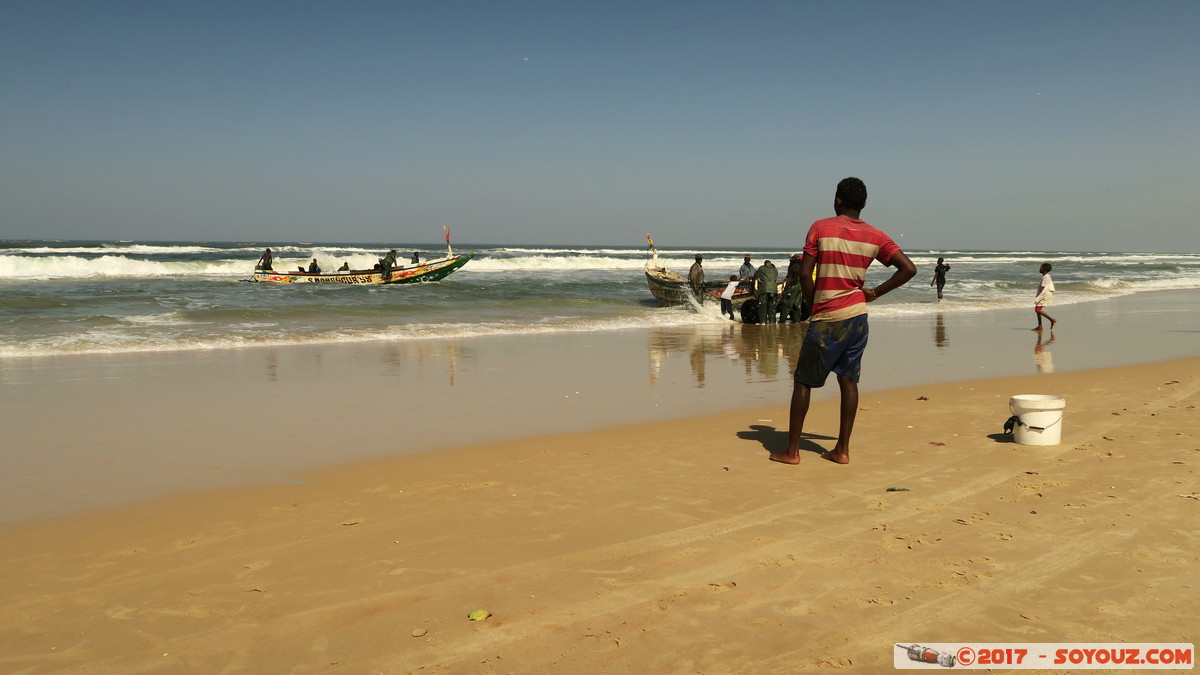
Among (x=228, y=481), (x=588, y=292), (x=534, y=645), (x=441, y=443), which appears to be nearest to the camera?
(x=534, y=645)

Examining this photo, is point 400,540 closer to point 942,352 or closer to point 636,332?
point 942,352

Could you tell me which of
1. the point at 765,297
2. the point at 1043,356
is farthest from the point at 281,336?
the point at 1043,356

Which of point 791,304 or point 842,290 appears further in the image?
point 791,304

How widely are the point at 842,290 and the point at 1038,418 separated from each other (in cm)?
195

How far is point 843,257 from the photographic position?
17.7 feet

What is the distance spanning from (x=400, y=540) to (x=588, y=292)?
27.0 metres

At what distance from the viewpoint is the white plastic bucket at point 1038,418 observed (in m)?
6.02

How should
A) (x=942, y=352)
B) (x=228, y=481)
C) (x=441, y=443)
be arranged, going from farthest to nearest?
(x=942, y=352) < (x=441, y=443) < (x=228, y=481)

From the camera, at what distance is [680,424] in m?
7.39

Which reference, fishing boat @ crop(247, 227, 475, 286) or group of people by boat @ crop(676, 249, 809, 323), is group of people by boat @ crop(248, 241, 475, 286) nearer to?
fishing boat @ crop(247, 227, 475, 286)

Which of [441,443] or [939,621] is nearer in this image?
[939,621]

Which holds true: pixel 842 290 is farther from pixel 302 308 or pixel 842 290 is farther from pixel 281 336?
pixel 302 308

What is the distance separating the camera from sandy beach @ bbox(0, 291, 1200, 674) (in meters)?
3.13

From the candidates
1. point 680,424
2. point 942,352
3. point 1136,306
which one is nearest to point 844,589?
point 680,424
